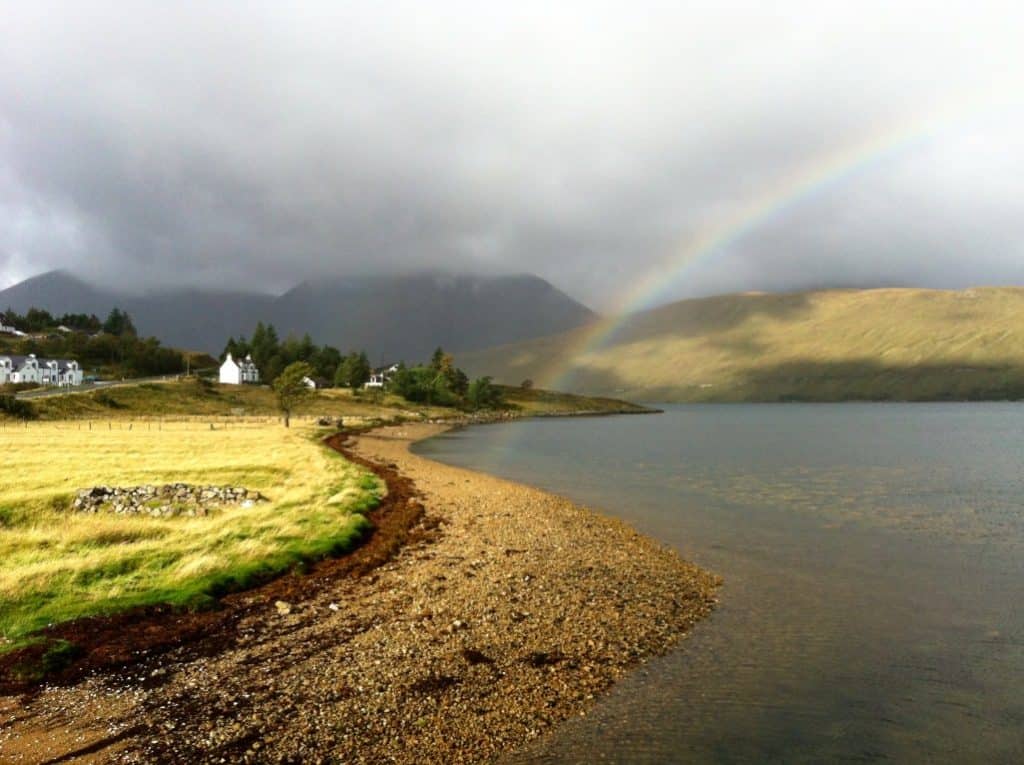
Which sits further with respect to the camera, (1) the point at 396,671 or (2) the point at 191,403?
(2) the point at 191,403

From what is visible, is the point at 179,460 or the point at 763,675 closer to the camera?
the point at 763,675

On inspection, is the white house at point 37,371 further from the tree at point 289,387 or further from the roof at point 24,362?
the tree at point 289,387

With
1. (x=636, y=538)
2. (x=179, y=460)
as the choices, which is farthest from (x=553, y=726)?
(x=179, y=460)

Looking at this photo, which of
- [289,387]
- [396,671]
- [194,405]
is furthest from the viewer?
[194,405]

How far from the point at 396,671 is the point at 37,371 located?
224 metres

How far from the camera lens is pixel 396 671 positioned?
53.0ft

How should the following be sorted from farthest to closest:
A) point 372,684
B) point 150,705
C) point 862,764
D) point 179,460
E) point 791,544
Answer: point 179,460 < point 791,544 < point 372,684 < point 150,705 < point 862,764

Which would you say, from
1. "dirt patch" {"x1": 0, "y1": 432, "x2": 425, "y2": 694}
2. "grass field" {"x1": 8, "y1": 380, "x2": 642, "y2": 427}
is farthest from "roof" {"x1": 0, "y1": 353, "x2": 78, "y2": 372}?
"dirt patch" {"x1": 0, "y1": 432, "x2": 425, "y2": 694}

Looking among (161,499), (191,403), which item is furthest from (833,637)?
(191,403)

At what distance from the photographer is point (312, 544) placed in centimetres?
2878

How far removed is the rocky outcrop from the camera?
33.8 metres

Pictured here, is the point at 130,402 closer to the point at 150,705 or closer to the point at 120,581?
the point at 120,581

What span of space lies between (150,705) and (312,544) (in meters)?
14.7

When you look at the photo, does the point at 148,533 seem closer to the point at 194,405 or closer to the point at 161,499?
the point at 161,499
